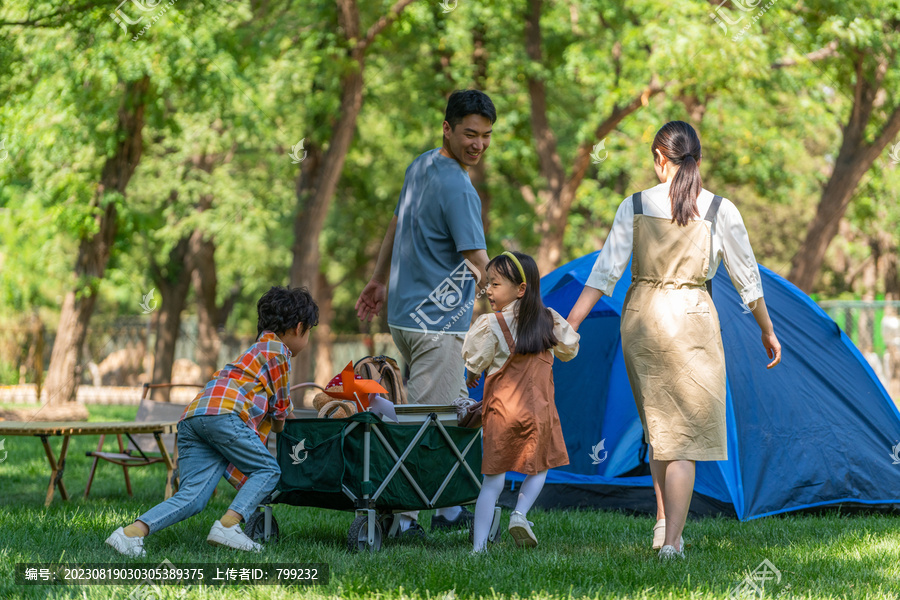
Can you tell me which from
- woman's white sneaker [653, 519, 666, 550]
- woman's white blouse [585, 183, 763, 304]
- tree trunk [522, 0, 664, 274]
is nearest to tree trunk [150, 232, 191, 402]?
tree trunk [522, 0, 664, 274]

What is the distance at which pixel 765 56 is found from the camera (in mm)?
10984

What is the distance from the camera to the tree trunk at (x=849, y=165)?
Answer: 1061 cm

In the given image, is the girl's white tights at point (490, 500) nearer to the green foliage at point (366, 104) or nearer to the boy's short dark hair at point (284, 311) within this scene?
the boy's short dark hair at point (284, 311)

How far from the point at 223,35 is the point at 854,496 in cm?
951

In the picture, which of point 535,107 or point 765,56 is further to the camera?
point 535,107

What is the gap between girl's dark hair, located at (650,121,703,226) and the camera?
3625mm

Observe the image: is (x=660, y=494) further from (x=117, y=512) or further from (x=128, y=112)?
(x=128, y=112)

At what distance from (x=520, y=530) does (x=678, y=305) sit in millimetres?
1193

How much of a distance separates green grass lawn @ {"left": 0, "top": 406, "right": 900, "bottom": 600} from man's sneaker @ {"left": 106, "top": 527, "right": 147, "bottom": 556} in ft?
0.14

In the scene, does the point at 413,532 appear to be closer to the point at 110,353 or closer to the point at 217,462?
the point at 217,462

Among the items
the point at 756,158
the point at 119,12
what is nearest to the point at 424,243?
the point at 119,12

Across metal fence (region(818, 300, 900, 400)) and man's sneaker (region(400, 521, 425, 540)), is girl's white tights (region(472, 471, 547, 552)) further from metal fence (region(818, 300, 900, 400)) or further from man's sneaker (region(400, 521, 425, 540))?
metal fence (region(818, 300, 900, 400))

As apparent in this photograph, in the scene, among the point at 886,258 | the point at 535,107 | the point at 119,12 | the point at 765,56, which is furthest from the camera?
the point at 886,258

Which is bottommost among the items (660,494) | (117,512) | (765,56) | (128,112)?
(117,512)
